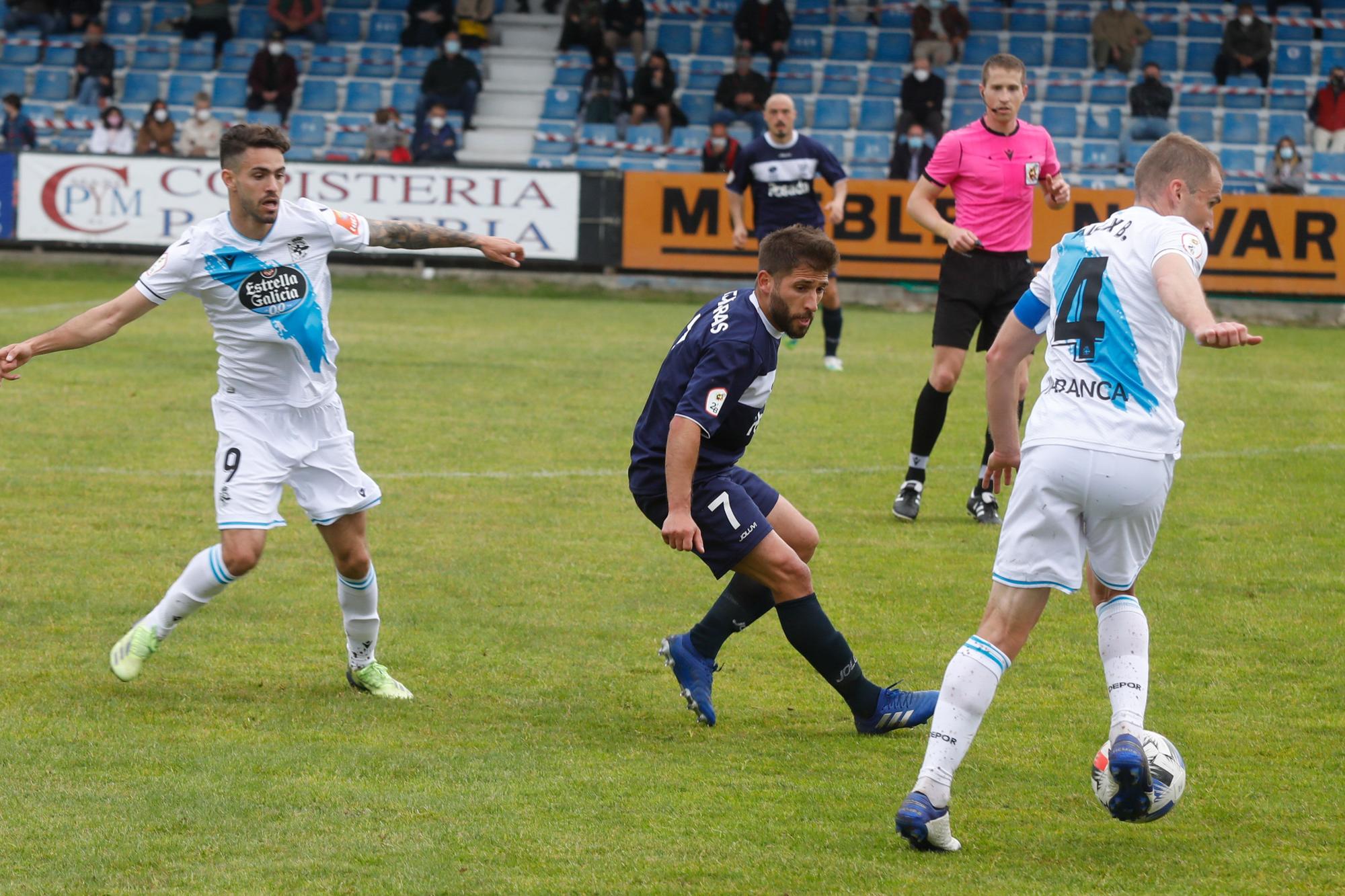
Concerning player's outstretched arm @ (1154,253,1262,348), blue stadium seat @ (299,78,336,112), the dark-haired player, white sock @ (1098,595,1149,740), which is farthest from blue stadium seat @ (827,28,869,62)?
player's outstretched arm @ (1154,253,1262,348)

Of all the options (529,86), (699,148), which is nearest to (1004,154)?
(699,148)

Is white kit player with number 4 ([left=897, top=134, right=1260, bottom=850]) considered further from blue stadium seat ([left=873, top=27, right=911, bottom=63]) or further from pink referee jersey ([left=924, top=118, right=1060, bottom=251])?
blue stadium seat ([left=873, top=27, right=911, bottom=63])

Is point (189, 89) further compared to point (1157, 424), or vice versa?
point (189, 89)

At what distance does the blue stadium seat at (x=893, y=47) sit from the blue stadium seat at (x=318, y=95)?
8.80 m

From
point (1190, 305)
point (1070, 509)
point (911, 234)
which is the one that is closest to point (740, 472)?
point (1070, 509)

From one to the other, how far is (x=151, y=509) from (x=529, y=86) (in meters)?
19.1

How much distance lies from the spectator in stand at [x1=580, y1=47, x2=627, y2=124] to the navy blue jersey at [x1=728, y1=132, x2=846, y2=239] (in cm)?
1108

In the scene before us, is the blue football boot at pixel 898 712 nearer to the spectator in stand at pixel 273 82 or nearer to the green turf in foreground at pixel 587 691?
the green turf in foreground at pixel 587 691

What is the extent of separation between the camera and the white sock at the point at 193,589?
5730mm

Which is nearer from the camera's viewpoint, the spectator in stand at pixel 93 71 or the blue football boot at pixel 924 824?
the blue football boot at pixel 924 824

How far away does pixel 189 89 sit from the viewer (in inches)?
1047

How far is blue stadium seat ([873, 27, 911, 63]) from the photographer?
26938 millimetres

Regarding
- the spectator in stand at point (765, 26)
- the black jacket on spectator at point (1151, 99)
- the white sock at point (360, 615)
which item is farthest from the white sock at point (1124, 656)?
the spectator in stand at point (765, 26)

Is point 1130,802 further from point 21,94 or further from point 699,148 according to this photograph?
point 21,94
